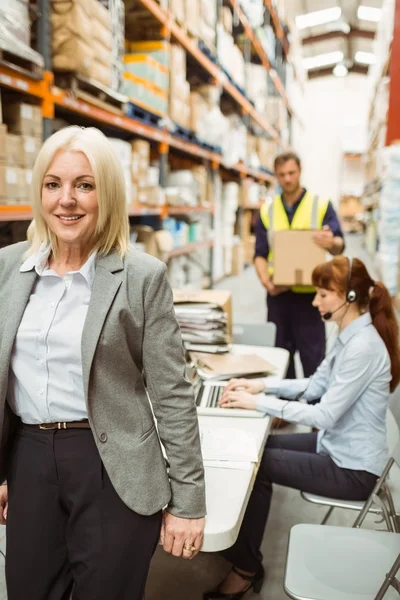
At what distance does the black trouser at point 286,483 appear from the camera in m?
1.97

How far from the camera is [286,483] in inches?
81.3

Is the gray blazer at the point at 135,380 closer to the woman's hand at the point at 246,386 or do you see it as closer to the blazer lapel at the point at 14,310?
the blazer lapel at the point at 14,310

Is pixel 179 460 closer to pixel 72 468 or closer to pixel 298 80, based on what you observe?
pixel 72 468

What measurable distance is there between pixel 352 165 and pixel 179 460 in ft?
67.2

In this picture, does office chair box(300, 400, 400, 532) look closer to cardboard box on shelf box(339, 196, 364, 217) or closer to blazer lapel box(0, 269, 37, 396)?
blazer lapel box(0, 269, 37, 396)

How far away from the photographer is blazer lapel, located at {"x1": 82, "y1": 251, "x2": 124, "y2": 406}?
113 centimetres

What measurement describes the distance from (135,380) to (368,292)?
1275mm

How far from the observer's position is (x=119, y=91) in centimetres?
384

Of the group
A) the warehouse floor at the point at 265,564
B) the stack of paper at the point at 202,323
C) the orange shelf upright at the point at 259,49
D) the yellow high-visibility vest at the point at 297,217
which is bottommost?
the warehouse floor at the point at 265,564

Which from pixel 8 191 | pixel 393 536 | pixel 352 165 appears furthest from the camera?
pixel 352 165

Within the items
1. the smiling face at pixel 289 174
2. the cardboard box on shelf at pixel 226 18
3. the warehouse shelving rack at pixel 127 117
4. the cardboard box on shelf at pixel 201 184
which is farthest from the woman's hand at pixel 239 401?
the cardboard box on shelf at pixel 226 18

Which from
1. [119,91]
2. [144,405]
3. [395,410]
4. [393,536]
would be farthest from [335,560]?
[119,91]

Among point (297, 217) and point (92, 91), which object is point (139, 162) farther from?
point (297, 217)

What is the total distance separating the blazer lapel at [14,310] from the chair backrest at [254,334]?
2080mm
